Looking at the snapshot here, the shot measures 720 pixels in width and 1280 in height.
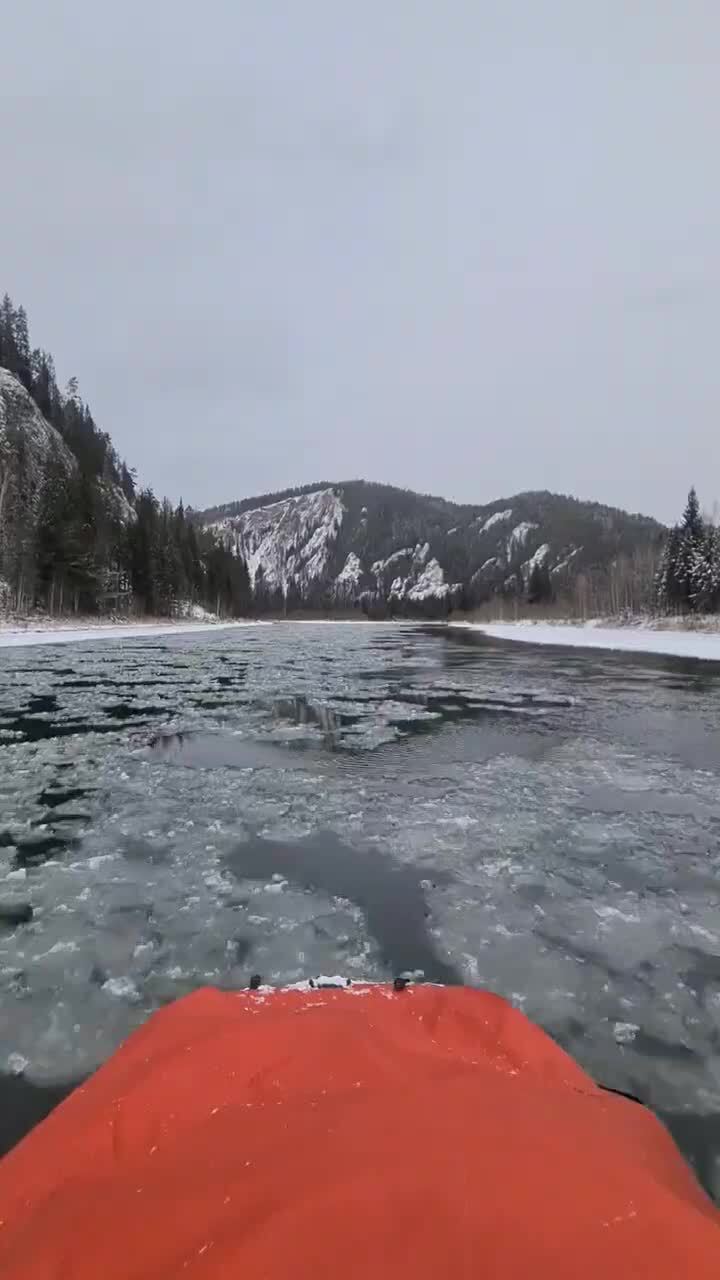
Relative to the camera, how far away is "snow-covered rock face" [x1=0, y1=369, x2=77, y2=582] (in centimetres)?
5078

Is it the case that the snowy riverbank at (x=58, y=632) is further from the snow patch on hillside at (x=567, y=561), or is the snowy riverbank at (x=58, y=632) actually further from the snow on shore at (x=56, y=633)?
the snow patch on hillside at (x=567, y=561)

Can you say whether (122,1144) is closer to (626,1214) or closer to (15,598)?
(626,1214)

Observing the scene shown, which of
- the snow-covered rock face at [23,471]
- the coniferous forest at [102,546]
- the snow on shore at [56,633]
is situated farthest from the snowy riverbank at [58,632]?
the snow-covered rock face at [23,471]

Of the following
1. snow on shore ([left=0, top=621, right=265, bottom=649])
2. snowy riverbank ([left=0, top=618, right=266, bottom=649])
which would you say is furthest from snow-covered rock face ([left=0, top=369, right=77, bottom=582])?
snow on shore ([left=0, top=621, right=265, bottom=649])

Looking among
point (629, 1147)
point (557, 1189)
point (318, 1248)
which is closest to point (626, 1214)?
point (557, 1189)

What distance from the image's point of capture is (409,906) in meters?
4.25

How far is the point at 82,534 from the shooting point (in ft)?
190

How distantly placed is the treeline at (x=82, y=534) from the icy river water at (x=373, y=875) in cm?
4904

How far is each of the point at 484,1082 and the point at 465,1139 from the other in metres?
0.32

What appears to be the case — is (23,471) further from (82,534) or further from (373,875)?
(373,875)

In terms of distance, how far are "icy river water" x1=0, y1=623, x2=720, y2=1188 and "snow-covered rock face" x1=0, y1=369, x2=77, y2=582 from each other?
47575mm

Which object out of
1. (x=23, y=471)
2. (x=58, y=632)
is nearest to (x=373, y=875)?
(x=58, y=632)

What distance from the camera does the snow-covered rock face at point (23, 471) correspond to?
50781mm

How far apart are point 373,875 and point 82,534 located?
200 feet
